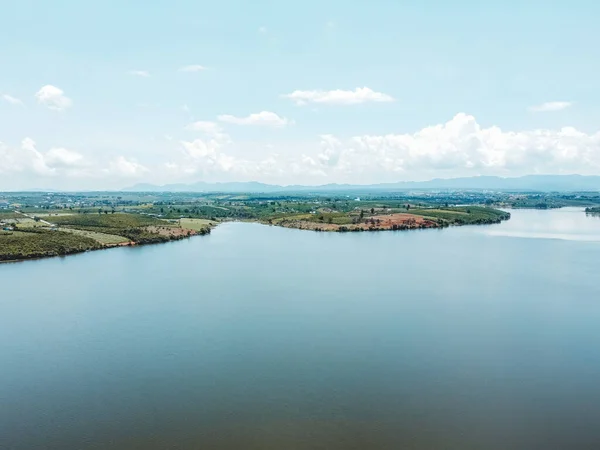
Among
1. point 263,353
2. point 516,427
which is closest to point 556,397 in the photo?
point 516,427

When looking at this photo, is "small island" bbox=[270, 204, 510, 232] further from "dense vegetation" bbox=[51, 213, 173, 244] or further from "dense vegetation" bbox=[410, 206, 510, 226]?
"dense vegetation" bbox=[51, 213, 173, 244]

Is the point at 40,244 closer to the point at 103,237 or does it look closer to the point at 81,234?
the point at 81,234

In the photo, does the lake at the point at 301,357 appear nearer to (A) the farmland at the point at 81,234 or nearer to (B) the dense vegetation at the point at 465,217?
(A) the farmland at the point at 81,234

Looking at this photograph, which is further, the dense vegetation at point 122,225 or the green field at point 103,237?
the dense vegetation at point 122,225

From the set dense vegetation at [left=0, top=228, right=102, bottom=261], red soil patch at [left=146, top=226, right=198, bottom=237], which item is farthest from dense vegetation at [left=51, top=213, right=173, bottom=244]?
dense vegetation at [left=0, top=228, right=102, bottom=261]

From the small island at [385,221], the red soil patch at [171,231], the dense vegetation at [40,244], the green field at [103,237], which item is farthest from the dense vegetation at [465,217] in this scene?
the dense vegetation at [40,244]
